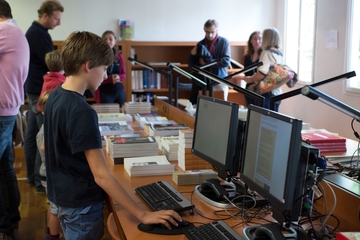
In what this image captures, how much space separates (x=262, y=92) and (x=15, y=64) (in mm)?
2439

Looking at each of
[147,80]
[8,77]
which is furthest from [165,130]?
[147,80]

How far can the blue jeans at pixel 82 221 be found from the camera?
184cm

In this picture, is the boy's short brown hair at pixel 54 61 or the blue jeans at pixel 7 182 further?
the boy's short brown hair at pixel 54 61

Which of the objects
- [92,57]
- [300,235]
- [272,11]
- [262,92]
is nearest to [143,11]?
[272,11]

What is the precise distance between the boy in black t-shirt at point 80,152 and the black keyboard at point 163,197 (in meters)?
0.14

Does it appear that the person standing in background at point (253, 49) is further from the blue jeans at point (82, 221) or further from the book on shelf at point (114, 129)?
the blue jeans at point (82, 221)

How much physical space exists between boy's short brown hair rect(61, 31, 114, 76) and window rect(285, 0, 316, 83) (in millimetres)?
4770

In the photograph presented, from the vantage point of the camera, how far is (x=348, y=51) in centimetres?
518

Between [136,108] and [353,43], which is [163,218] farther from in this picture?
[353,43]

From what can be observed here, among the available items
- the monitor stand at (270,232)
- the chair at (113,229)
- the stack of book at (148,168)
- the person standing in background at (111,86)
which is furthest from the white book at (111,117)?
the monitor stand at (270,232)

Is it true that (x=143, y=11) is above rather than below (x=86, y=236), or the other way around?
above

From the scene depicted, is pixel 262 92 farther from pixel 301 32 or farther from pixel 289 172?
pixel 289 172

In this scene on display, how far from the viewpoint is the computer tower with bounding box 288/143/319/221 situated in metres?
1.41

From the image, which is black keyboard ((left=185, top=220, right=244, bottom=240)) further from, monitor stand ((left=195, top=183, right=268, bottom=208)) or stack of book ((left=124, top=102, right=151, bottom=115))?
stack of book ((left=124, top=102, right=151, bottom=115))
